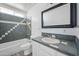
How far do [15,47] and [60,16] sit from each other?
1.07 metres

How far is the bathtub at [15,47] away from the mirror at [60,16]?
564mm

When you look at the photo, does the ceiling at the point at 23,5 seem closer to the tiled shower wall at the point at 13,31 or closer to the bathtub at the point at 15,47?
the tiled shower wall at the point at 13,31

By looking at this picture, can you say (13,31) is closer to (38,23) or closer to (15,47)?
(15,47)

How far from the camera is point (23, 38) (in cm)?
123

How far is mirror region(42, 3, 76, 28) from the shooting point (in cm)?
99

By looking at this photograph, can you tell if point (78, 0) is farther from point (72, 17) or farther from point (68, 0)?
point (72, 17)

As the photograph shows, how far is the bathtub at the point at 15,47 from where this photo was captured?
1.09 m

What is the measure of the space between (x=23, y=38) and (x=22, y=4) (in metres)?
0.67

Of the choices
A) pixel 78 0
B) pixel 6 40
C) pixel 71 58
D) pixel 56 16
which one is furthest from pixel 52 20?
pixel 6 40

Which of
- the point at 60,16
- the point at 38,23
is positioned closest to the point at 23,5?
→ the point at 38,23

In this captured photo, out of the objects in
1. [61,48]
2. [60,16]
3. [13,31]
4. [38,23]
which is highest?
[60,16]

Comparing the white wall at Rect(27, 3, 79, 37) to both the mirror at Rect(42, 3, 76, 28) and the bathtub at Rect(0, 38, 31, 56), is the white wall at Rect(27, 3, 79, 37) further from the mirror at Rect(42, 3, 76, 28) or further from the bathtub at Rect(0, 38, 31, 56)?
the bathtub at Rect(0, 38, 31, 56)

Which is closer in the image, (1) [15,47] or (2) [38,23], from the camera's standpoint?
(1) [15,47]

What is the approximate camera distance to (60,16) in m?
1.14
